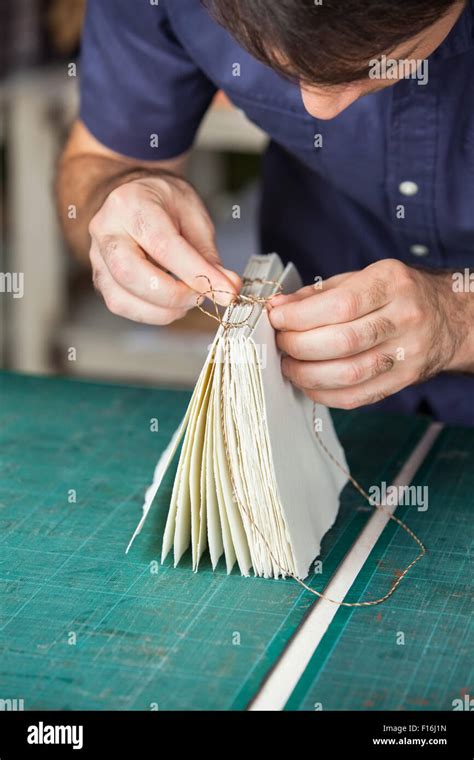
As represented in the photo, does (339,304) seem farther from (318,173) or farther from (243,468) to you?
(318,173)

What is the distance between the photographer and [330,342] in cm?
124

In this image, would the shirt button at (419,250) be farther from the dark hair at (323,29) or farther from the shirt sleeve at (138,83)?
the dark hair at (323,29)

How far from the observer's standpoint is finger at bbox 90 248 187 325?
138 centimetres

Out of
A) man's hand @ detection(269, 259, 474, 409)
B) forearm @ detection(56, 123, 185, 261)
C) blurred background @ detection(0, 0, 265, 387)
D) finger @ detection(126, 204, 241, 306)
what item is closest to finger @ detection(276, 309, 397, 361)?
man's hand @ detection(269, 259, 474, 409)

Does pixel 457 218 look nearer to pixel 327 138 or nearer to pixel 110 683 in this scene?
pixel 327 138

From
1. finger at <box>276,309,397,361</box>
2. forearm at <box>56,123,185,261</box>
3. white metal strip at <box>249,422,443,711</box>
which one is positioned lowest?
white metal strip at <box>249,422,443,711</box>

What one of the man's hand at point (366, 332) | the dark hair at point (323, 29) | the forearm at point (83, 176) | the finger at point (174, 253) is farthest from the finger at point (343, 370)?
the forearm at point (83, 176)

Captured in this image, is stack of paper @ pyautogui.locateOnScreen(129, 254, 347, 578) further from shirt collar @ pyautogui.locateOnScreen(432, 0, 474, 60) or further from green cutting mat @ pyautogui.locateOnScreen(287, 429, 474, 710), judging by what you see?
shirt collar @ pyautogui.locateOnScreen(432, 0, 474, 60)

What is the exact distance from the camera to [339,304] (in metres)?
1.23

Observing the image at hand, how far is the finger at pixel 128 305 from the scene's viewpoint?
1.38 m

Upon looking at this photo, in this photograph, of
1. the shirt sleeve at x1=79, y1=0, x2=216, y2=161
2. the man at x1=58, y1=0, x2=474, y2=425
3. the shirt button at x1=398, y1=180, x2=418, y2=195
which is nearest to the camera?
the man at x1=58, y1=0, x2=474, y2=425

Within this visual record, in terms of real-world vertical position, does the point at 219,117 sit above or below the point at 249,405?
above
